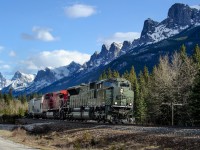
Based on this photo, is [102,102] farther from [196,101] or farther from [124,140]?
[124,140]

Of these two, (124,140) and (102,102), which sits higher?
(102,102)

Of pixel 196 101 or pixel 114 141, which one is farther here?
pixel 196 101

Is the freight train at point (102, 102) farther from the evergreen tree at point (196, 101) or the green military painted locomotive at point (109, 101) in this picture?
the evergreen tree at point (196, 101)

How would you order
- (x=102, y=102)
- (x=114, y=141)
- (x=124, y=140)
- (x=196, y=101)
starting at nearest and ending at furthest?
(x=124, y=140), (x=114, y=141), (x=102, y=102), (x=196, y=101)

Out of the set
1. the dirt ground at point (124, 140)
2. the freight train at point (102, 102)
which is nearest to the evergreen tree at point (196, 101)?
the freight train at point (102, 102)

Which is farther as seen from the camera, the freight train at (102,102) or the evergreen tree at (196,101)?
the evergreen tree at (196,101)

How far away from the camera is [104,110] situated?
4712cm

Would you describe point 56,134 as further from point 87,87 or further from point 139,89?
point 139,89

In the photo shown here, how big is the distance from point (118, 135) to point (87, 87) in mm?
25393

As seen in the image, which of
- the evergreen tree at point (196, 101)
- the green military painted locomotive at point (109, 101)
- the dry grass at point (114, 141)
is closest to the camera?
the dry grass at point (114, 141)

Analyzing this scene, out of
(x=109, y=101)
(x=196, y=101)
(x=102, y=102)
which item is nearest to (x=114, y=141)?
(x=109, y=101)

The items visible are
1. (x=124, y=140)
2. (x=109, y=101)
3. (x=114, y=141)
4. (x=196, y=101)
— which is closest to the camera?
(x=124, y=140)

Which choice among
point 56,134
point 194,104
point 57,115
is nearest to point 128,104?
point 56,134

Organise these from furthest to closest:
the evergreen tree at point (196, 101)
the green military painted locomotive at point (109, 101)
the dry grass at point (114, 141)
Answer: the evergreen tree at point (196, 101)
the green military painted locomotive at point (109, 101)
the dry grass at point (114, 141)
